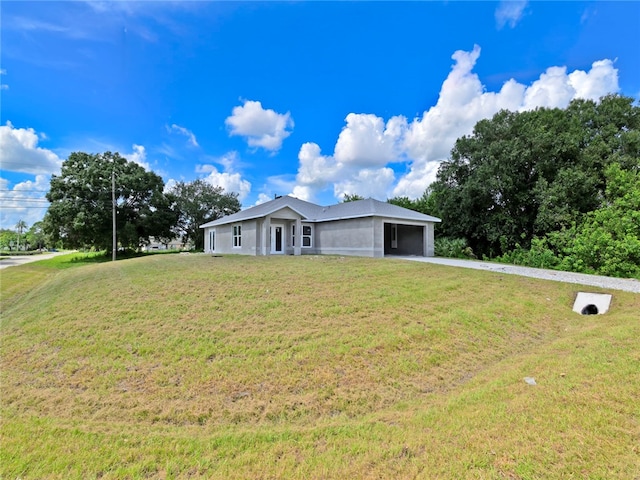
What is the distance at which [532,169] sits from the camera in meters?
21.0

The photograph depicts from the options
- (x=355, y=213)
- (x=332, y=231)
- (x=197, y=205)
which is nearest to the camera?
(x=355, y=213)

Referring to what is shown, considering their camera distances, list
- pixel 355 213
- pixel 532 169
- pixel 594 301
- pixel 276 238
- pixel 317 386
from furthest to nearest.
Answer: pixel 532 169 < pixel 276 238 < pixel 355 213 < pixel 594 301 < pixel 317 386

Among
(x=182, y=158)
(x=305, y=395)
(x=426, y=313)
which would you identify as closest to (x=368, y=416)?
(x=305, y=395)

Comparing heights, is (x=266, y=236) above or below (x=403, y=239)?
above

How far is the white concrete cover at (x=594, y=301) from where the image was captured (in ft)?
27.4

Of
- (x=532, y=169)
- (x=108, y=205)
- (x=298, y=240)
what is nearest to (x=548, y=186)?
(x=532, y=169)

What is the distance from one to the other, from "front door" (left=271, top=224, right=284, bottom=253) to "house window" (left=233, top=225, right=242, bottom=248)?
336cm

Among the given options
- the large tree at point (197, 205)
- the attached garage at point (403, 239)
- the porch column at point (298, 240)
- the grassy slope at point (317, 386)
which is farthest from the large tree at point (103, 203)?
the grassy slope at point (317, 386)

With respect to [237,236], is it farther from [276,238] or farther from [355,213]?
[355,213]

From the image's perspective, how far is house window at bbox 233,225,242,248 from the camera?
21789mm

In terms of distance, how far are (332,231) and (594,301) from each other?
46.5 feet

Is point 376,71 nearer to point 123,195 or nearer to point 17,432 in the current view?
point 17,432

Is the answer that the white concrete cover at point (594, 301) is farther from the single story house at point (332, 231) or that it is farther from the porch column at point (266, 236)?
the porch column at point (266, 236)

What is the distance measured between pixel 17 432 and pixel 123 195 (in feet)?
116
